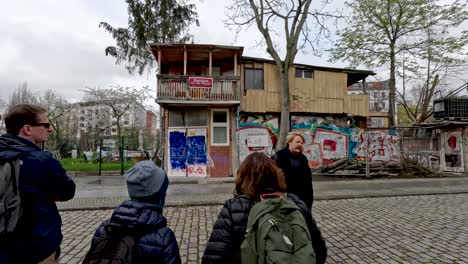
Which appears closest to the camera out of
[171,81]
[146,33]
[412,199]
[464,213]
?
[464,213]

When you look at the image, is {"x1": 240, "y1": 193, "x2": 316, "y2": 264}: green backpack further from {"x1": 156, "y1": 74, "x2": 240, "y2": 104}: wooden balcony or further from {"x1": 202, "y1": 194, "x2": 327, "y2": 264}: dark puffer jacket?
{"x1": 156, "y1": 74, "x2": 240, "y2": 104}: wooden balcony

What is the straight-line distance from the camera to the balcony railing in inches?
522

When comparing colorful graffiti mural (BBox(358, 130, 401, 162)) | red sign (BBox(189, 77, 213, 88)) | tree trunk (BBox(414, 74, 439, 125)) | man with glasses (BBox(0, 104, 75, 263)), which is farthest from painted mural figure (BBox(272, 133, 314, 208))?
tree trunk (BBox(414, 74, 439, 125))

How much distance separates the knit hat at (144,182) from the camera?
66.1 inches

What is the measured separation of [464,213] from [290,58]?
9982 mm

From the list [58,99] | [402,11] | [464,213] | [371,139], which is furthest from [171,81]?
[58,99]

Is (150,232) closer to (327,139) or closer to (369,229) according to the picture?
(369,229)

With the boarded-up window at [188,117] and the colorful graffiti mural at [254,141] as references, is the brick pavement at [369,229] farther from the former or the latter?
the boarded-up window at [188,117]

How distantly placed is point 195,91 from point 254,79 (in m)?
3.95

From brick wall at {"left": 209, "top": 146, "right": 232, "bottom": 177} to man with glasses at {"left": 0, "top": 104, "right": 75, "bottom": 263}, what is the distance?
1202cm

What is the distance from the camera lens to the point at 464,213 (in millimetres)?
6246

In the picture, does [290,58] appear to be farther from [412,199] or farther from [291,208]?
[291,208]

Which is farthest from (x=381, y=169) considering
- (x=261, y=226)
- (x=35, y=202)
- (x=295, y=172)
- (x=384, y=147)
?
(x=35, y=202)

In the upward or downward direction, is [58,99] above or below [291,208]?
above
